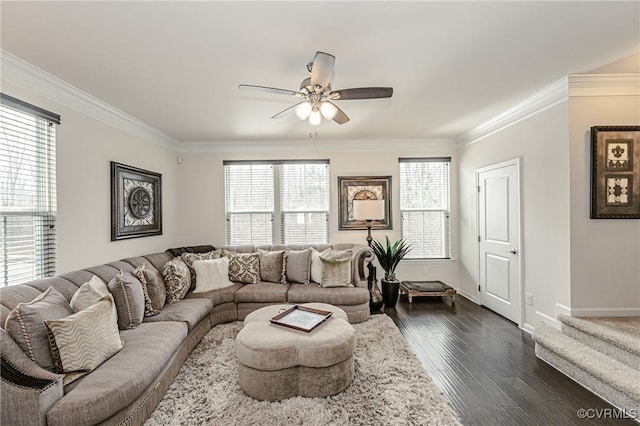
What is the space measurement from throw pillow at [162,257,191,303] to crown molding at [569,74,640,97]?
4527mm

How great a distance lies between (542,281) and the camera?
3133 mm

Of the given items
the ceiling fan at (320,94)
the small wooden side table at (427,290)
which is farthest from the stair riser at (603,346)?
the ceiling fan at (320,94)

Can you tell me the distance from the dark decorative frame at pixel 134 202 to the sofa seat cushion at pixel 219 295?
44.2 inches

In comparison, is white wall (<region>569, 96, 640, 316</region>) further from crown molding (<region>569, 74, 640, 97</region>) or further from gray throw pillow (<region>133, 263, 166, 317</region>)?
gray throw pillow (<region>133, 263, 166, 317</region>)

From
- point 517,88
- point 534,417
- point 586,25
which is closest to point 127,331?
point 534,417

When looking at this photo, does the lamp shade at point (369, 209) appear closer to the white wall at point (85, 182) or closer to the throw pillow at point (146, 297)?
the throw pillow at point (146, 297)

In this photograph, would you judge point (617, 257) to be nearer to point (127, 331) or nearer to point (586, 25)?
point (586, 25)

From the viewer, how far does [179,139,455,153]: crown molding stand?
482 cm

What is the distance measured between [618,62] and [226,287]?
15.1 ft

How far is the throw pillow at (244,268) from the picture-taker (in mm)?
3881

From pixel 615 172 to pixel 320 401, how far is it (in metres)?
3.41

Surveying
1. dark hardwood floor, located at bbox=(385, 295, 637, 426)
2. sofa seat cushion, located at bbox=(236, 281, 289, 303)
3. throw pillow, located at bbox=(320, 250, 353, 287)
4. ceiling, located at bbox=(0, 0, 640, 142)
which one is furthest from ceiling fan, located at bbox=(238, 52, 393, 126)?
dark hardwood floor, located at bbox=(385, 295, 637, 426)

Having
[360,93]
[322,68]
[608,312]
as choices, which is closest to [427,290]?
[608,312]

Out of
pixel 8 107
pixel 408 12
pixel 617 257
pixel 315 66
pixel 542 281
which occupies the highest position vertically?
pixel 408 12
